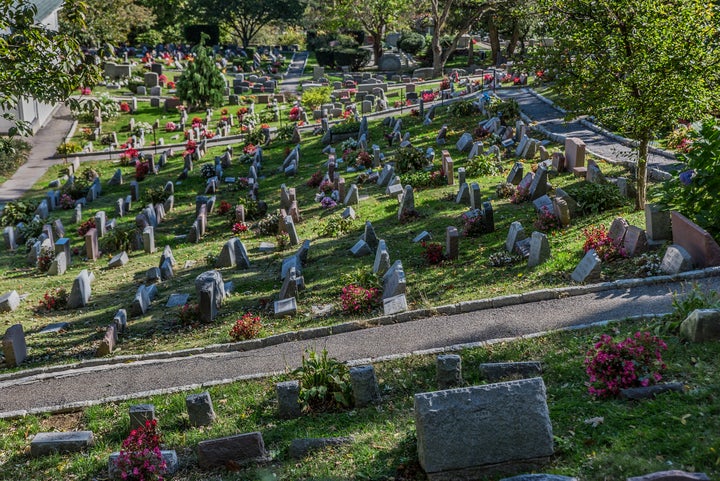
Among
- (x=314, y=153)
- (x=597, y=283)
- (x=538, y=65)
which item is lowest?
(x=314, y=153)

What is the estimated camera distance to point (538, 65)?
1692cm

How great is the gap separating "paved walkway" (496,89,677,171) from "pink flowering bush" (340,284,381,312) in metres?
7.00

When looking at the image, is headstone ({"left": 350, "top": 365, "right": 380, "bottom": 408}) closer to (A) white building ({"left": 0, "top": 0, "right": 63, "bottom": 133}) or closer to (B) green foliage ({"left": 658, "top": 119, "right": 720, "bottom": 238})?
(B) green foliage ({"left": 658, "top": 119, "right": 720, "bottom": 238})

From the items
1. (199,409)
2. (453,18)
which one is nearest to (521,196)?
(199,409)

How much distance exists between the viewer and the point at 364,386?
32.4 feet

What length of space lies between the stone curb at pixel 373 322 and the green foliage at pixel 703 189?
134 centimetres

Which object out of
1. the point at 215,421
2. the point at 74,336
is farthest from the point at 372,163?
the point at 215,421

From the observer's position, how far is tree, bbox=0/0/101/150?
545 inches

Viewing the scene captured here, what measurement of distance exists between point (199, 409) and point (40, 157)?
2942cm

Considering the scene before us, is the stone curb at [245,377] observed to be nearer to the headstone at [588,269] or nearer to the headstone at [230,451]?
the headstone at [588,269]

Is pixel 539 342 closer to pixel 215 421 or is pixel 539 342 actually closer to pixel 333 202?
pixel 215 421

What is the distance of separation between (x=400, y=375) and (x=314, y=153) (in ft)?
73.6

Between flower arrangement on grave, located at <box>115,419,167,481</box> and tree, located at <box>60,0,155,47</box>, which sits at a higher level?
tree, located at <box>60,0,155,47</box>

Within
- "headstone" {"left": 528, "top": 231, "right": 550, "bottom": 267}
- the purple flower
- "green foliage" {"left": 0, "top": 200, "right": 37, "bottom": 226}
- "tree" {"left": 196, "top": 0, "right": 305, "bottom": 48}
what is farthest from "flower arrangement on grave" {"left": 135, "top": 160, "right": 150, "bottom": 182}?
"tree" {"left": 196, "top": 0, "right": 305, "bottom": 48}
